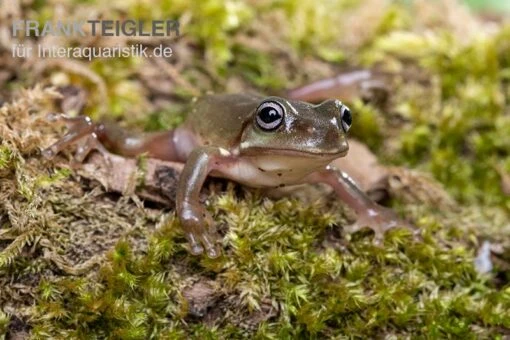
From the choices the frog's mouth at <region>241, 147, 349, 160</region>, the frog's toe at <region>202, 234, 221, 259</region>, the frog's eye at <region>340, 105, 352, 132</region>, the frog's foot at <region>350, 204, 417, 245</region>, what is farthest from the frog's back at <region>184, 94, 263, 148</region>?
the frog's foot at <region>350, 204, 417, 245</region>

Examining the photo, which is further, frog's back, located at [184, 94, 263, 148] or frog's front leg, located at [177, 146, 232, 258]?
frog's back, located at [184, 94, 263, 148]

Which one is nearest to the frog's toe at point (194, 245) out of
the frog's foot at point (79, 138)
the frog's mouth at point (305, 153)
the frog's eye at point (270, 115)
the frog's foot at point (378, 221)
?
the frog's mouth at point (305, 153)

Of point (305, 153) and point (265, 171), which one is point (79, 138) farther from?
point (305, 153)

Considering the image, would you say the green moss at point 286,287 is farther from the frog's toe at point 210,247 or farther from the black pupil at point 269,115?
the black pupil at point 269,115

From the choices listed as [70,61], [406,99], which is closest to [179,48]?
[70,61]

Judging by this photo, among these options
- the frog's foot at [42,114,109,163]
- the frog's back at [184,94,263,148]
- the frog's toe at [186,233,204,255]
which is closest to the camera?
the frog's toe at [186,233,204,255]

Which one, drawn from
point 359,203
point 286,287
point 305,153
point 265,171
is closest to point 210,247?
point 286,287

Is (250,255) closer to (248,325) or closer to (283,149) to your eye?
(248,325)

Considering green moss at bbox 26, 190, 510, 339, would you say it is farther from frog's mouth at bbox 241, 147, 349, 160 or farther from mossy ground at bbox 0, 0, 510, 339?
frog's mouth at bbox 241, 147, 349, 160
